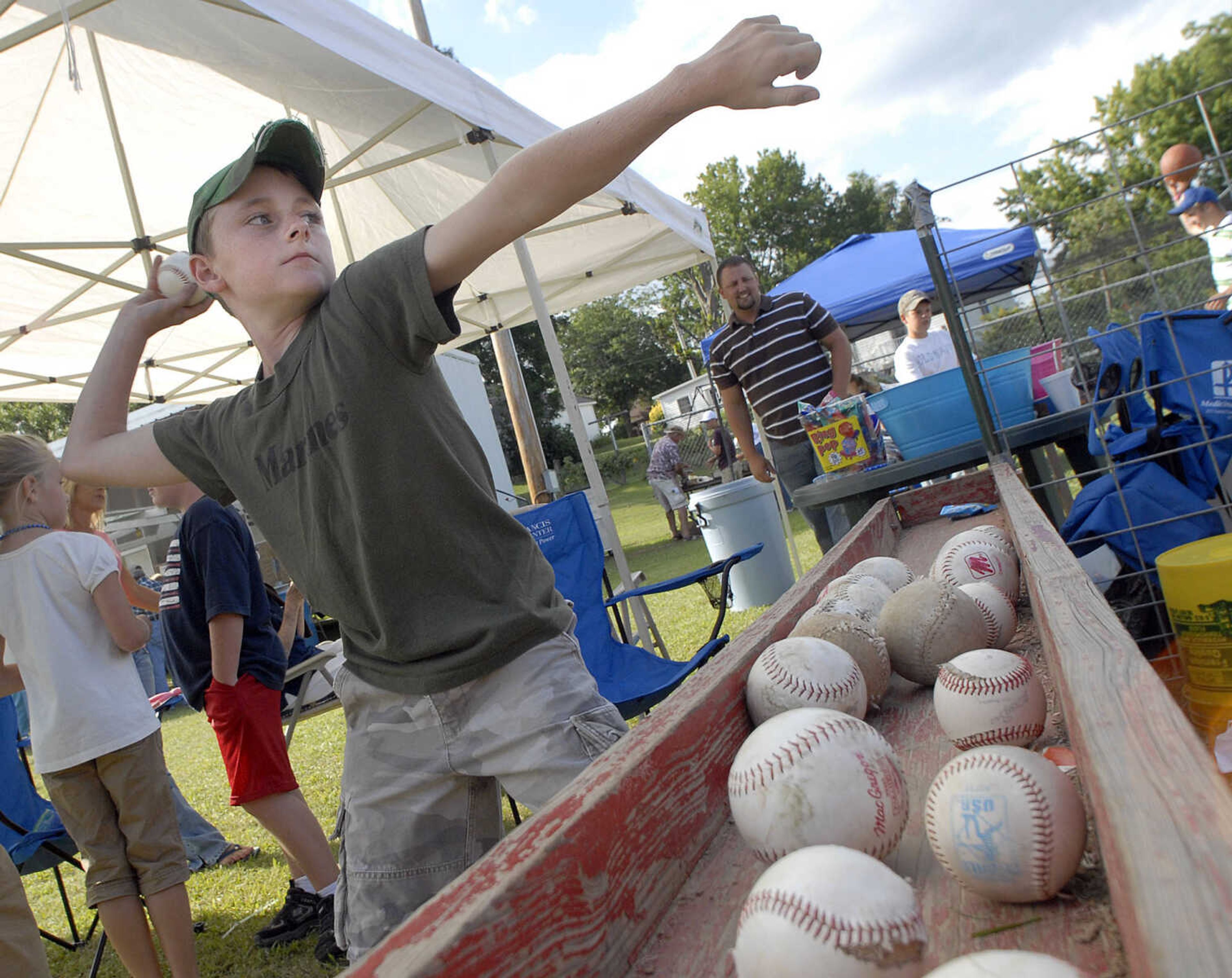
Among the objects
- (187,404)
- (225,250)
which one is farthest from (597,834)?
(187,404)

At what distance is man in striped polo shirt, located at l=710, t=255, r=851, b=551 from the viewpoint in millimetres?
5684

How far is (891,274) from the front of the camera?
479 inches

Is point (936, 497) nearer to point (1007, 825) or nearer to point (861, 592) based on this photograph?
point (861, 592)

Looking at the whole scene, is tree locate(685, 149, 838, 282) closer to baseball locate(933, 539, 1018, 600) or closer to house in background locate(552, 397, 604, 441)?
house in background locate(552, 397, 604, 441)

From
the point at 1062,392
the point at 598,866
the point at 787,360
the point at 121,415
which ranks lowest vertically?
the point at 598,866

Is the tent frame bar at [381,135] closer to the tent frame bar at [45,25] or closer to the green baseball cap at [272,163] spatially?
the tent frame bar at [45,25]

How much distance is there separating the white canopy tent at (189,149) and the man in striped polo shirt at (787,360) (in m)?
1.18

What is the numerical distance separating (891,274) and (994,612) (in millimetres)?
10776

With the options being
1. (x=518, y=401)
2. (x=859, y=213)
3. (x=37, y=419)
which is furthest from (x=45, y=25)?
(x=859, y=213)

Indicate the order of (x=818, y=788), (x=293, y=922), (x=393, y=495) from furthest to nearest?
(x=293, y=922)
(x=393, y=495)
(x=818, y=788)

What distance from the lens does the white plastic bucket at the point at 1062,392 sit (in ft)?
13.8

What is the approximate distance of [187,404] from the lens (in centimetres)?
942

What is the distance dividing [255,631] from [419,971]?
3310 mm

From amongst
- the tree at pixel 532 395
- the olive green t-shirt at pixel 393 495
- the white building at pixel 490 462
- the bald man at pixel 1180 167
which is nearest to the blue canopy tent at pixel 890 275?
the white building at pixel 490 462
